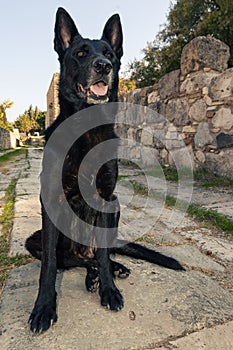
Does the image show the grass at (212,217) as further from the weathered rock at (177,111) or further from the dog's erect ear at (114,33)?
the weathered rock at (177,111)

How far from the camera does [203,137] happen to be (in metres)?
4.84

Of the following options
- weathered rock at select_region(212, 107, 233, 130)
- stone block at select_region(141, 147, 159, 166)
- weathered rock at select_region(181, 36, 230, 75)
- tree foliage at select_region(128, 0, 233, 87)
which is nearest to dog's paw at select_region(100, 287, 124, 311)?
weathered rock at select_region(212, 107, 233, 130)

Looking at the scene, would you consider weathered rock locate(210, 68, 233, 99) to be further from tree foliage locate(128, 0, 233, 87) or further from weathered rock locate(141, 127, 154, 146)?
tree foliage locate(128, 0, 233, 87)

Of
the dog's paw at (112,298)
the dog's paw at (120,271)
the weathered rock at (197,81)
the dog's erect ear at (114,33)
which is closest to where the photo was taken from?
the dog's paw at (112,298)

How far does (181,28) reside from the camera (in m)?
15.3

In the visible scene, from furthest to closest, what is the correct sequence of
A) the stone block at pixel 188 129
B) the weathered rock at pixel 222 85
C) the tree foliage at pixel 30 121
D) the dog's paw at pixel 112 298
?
the tree foliage at pixel 30 121
the stone block at pixel 188 129
the weathered rock at pixel 222 85
the dog's paw at pixel 112 298

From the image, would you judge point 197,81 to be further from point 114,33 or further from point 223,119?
point 114,33

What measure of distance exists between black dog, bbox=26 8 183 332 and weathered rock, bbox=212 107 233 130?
2759mm

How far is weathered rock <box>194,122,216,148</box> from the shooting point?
4672 mm

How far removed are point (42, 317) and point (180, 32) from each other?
16531 millimetres

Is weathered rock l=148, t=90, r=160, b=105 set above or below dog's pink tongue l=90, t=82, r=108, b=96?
above

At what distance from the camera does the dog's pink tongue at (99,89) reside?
1743mm

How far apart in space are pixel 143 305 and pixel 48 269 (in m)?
0.48

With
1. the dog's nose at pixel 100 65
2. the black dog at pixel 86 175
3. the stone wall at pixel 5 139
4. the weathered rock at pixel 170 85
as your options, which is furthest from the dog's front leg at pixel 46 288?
the stone wall at pixel 5 139
